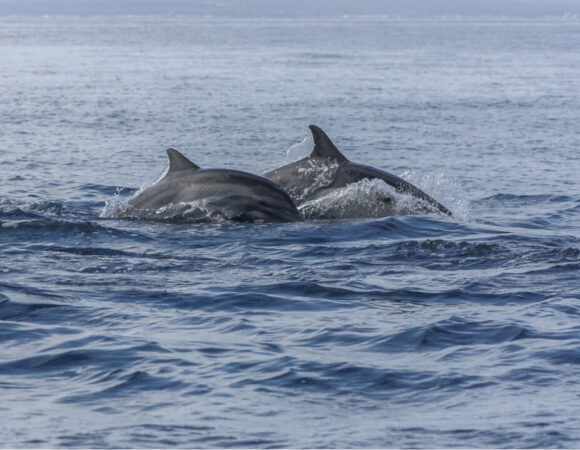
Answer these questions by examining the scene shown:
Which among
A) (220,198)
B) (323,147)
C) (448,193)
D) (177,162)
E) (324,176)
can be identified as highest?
(323,147)

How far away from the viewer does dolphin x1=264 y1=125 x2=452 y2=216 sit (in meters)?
17.8

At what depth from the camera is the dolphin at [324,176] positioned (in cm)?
1775

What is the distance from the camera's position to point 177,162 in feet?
55.5

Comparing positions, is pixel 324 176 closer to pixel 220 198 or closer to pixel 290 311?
pixel 220 198

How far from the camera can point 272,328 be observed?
11344 mm

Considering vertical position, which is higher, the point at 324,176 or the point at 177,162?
the point at 177,162

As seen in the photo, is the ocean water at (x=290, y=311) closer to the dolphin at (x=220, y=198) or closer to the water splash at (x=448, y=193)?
the water splash at (x=448, y=193)

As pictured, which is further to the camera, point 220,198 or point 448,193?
point 448,193

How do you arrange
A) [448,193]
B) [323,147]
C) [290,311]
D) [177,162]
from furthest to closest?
1. [448,193]
2. [323,147]
3. [177,162]
4. [290,311]

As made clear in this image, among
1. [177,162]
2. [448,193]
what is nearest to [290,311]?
[177,162]

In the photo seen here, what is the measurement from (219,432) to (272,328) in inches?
116

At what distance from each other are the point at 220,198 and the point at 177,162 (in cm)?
89

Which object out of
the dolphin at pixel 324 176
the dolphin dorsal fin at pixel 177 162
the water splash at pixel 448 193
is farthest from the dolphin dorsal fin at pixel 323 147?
the water splash at pixel 448 193

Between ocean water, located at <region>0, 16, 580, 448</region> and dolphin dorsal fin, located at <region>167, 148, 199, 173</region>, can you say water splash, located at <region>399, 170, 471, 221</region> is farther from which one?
dolphin dorsal fin, located at <region>167, 148, 199, 173</region>
